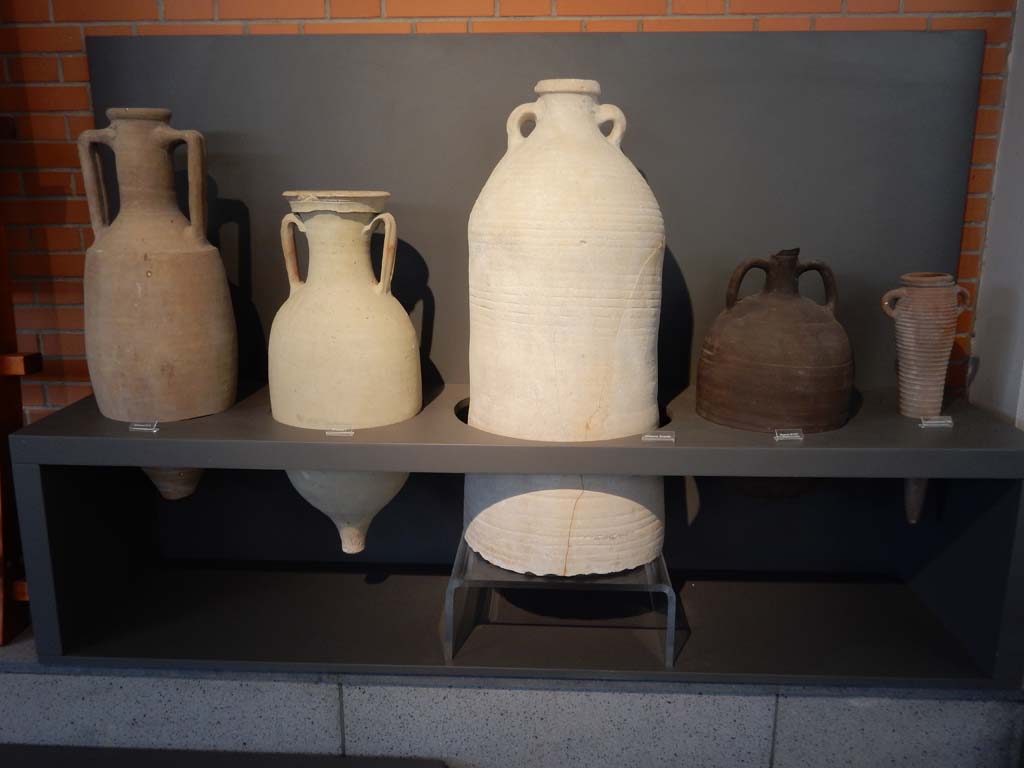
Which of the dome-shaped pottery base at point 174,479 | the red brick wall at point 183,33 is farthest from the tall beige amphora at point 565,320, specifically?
the dome-shaped pottery base at point 174,479

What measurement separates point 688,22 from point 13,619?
1.96m

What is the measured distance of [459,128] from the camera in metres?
1.65

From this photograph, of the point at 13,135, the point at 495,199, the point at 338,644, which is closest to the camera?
the point at 495,199

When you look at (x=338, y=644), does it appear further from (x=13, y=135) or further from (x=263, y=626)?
(x=13, y=135)

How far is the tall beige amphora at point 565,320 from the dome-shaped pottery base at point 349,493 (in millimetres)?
216

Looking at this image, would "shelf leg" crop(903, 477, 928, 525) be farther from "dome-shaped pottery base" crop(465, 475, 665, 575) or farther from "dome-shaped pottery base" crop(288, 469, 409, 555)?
"dome-shaped pottery base" crop(288, 469, 409, 555)

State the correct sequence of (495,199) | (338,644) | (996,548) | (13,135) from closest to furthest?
1. (495,199)
2. (996,548)
3. (338,644)
4. (13,135)

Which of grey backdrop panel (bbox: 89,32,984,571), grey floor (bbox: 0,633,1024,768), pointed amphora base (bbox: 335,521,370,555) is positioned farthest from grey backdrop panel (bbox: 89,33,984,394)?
grey floor (bbox: 0,633,1024,768)

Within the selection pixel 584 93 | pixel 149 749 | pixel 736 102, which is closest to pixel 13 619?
pixel 149 749

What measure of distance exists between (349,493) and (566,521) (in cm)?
44

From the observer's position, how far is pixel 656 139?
1.64 meters

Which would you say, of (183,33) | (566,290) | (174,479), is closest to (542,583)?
(566,290)

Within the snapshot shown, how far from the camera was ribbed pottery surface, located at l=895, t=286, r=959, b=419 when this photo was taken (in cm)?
146

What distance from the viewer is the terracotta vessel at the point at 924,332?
4.78 feet
